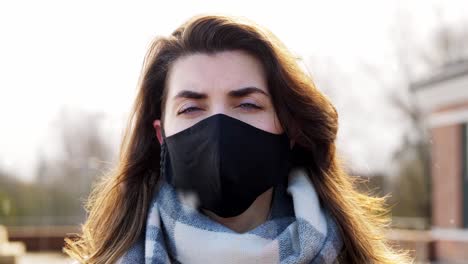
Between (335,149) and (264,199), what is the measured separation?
13.6 inches

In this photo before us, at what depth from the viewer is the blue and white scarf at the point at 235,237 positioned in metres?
2.27

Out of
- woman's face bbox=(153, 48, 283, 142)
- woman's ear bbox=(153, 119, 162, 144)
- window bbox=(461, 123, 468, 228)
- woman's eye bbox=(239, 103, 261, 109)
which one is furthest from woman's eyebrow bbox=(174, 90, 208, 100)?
window bbox=(461, 123, 468, 228)

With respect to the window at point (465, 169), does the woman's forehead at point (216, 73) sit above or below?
above

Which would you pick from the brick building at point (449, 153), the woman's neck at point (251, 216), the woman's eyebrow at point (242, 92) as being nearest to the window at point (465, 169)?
the brick building at point (449, 153)

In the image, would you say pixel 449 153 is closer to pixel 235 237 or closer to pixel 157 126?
pixel 157 126

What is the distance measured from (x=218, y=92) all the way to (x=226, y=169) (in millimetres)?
236

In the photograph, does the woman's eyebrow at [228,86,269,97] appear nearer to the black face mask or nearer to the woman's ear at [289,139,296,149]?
the black face mask

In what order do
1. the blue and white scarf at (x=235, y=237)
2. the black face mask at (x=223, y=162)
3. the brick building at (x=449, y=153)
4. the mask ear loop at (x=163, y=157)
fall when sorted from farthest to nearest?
the brick building at (x=449, y=153) < the mask ear loop at (x=163, y=157) < the black face mask at (x=223, y=162) < the blue and white scarf at (x=235, y=237)

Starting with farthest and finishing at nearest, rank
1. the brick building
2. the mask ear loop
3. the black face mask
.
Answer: the brick building, the mask ear loop, the black face mask

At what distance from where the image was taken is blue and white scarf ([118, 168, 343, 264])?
227 centimetres

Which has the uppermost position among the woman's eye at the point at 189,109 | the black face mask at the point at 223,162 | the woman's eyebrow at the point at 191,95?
the woman's eyebrow at the point at 191,95

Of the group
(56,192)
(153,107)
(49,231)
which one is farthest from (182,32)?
(56,192)

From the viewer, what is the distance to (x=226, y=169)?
7.87 ft

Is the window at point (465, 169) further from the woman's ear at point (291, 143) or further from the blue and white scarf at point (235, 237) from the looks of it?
the blue and white scarf at point (235, 237)
